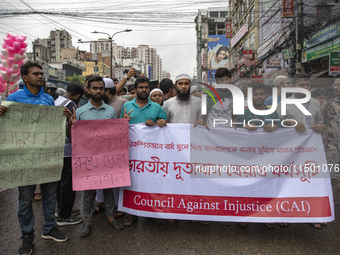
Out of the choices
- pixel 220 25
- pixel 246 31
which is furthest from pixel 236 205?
pixel 220 25

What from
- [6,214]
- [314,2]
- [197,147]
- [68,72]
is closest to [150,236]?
[197,147]

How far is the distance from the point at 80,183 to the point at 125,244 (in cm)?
92

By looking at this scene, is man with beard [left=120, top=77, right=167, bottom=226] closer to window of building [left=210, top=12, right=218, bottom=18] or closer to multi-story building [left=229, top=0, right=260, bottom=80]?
multi-story building [left=229, top=0, right=260, bottom=80]

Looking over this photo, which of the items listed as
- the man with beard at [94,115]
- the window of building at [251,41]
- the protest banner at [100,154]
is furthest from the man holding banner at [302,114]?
the window of building at [251,41]

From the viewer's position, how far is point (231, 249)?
271 centimetres

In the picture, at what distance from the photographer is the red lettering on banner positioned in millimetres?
2865

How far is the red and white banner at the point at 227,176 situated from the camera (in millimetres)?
2906

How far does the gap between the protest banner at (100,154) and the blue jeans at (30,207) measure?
31 centimetres

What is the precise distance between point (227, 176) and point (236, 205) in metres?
0.35

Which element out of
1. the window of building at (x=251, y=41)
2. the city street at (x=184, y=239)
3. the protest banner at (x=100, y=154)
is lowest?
the city street at (x=184, y=239)

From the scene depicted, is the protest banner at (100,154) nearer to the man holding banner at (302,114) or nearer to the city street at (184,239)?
the city street at (184,239)

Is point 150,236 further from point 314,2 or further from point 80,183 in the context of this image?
point 314,2

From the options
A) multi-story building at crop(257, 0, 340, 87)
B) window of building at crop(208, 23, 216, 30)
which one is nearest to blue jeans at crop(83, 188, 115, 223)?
multi-story building at crop(257, 0, 340, 87)

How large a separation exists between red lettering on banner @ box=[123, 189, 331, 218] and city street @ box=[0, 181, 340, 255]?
284mm
